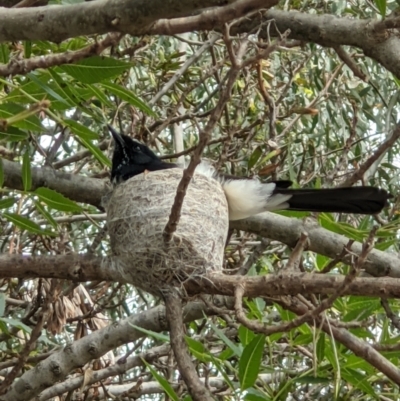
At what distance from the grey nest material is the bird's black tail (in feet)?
0.99

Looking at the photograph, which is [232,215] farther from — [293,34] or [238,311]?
[238,311]

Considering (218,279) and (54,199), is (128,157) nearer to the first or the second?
(54,199)

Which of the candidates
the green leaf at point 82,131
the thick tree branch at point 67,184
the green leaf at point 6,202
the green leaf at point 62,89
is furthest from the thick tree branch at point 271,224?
the green leaf at point 62,89

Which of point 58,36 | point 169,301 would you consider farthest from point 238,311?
point 58,36

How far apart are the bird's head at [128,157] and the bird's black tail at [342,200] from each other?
0.74m

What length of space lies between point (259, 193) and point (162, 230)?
61 centimetres

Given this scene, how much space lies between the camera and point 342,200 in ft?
9.52

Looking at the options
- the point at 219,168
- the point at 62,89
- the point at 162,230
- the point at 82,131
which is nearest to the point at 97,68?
the point at 62,89

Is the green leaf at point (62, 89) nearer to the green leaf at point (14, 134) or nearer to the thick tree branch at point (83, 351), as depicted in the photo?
the green leaf at point (14, 134)

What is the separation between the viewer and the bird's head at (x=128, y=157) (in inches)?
132

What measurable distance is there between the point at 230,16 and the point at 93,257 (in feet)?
3.49

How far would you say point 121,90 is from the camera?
2.11 m

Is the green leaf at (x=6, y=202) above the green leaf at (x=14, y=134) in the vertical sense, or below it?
below

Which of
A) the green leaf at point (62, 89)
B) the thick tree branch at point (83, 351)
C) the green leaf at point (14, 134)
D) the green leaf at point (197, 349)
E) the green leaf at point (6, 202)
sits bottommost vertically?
the thick tree branch at point (83, 351)
